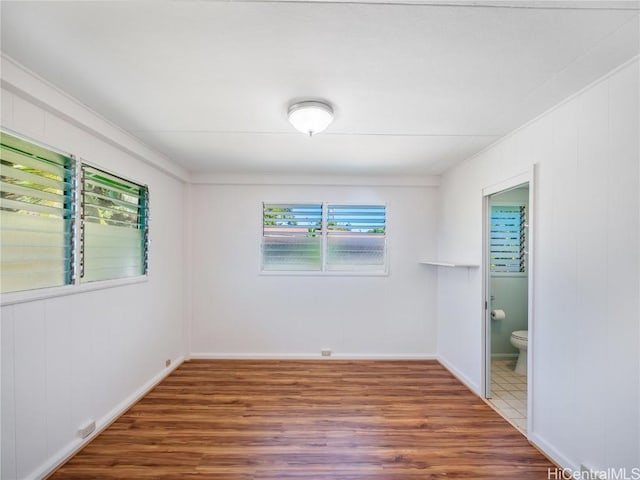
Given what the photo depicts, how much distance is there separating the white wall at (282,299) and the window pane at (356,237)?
170 mm

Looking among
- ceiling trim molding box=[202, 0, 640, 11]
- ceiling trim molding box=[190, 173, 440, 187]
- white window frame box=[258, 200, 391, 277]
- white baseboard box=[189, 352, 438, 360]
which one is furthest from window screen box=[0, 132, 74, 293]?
white baseboard box=[189, 352, 438, 360]

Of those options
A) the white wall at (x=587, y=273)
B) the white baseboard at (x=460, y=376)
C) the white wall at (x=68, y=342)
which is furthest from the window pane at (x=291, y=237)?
the white wall at (x=587, y=273)

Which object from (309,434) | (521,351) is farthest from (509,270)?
(309,434)

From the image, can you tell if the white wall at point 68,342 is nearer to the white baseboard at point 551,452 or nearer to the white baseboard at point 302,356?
the white baseboard at point 302,356

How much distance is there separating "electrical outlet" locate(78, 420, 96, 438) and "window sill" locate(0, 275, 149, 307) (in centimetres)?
95

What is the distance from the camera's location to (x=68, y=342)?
7.00 feet

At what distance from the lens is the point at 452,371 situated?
12.2ft

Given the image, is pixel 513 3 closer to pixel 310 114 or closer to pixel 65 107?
pixel 310 114

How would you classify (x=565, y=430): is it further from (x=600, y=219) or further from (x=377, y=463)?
(x=600, y=219)

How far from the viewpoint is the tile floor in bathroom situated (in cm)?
272

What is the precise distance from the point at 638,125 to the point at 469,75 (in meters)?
0.86

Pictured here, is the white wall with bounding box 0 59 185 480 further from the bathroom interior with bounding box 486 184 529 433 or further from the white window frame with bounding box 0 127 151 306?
the bathroom interior with bounding box 486 184 529 433

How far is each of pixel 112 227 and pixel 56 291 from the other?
0.78 meters

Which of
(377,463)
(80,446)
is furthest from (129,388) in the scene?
(377,463)
